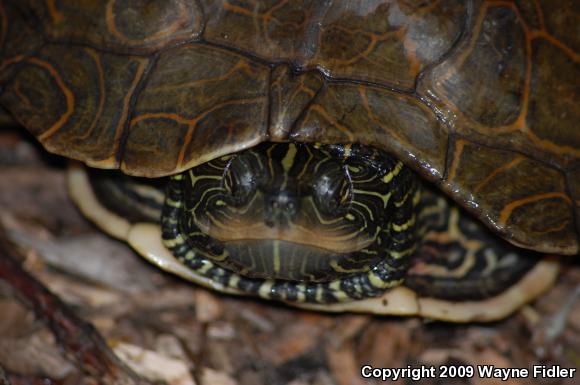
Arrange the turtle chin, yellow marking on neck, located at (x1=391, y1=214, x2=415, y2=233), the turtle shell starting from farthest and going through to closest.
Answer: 1. yellow marking on neck, located at (x1=391, y1=214, x2=415, y2=233)
2. the turtle chin
3. the turtle shell

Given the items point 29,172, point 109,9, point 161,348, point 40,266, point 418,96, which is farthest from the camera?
point 29,172

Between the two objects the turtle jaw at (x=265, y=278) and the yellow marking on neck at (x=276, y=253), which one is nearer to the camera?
the yellow marking on neck at (x=276, y=253)

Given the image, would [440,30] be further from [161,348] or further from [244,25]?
[161,348]

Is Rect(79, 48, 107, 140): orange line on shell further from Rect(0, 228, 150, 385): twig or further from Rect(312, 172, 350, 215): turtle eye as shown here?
Rect(312, 172, 350, 215): turtle eye

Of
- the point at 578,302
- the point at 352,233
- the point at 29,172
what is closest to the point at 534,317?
the point at 578,302

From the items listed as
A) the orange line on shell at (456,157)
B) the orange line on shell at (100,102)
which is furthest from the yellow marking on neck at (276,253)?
the orange line on shell at (100,102)

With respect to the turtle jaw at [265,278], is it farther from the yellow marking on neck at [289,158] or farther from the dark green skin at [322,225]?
the yellow marking on neck at [289,158]

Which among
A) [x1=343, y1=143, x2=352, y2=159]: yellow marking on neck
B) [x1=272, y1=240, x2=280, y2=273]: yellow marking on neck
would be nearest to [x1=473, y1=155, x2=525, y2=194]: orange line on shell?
[x1=343, y1=143, x2=352, y2=159]: yellow marking on neck
